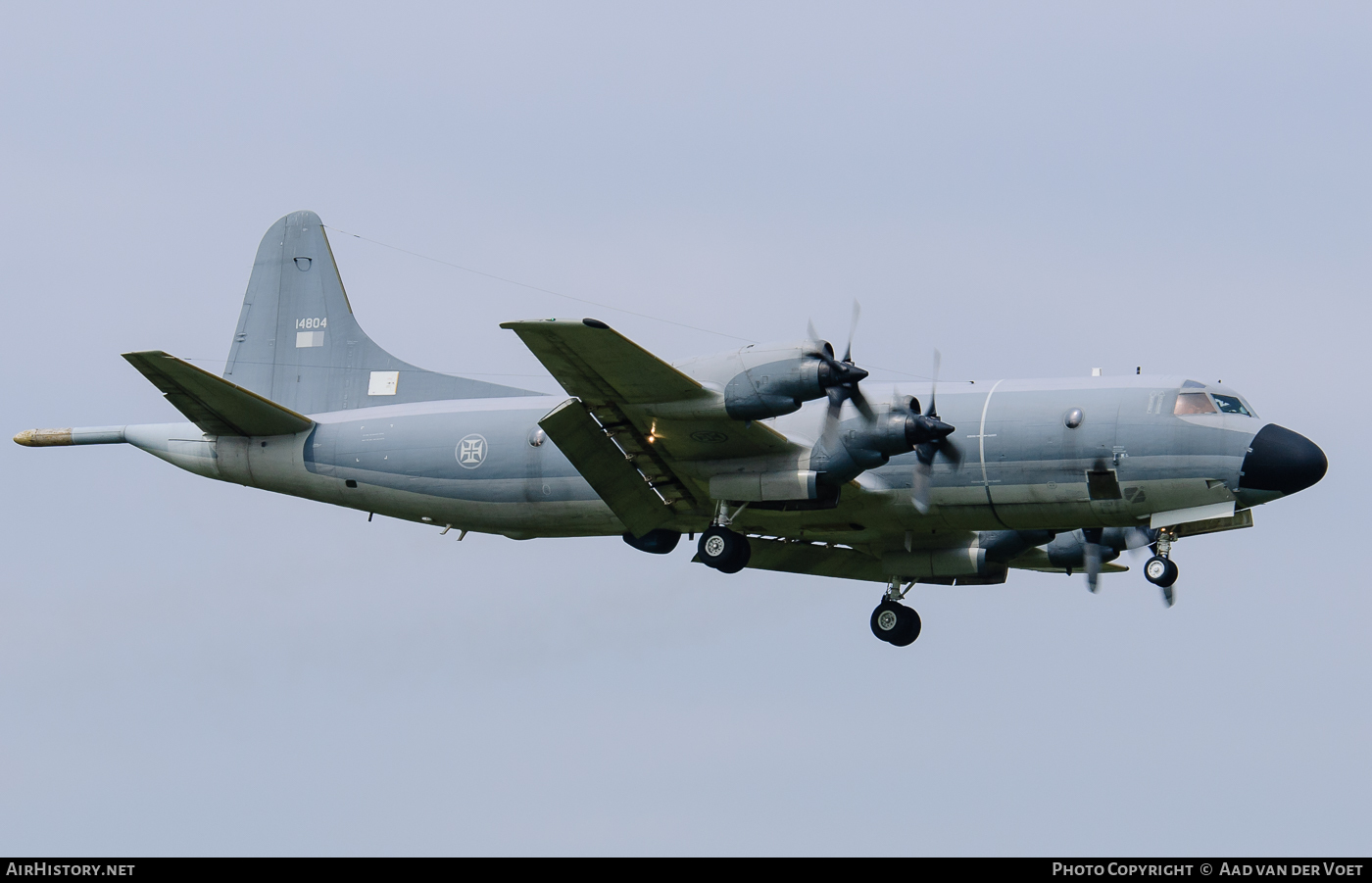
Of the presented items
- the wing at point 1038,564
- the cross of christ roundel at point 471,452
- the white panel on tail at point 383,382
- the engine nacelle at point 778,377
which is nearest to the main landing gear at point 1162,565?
the wing at point 1038,564

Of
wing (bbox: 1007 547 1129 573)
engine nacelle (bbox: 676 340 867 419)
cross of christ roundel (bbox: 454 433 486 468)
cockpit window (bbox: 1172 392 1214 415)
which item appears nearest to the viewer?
engine nacelle (bbox: 676 340 867 419)

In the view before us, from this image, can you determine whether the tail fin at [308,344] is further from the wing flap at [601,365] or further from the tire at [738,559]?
the tire at [738,559]

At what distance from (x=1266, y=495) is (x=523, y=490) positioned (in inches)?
455

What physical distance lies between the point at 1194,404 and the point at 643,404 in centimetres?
820

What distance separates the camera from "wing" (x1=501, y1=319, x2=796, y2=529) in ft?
77.7

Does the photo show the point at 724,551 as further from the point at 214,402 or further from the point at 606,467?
the point at 214,402

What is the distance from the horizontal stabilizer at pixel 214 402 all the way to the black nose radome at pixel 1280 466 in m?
15.6

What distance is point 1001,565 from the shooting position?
28953 millimetres

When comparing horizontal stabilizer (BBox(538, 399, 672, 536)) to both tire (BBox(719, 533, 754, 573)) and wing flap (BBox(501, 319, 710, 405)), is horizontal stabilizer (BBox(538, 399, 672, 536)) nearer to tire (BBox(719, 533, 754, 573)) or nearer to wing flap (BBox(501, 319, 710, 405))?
wing flap (BBox(501, 319, 710, 405))

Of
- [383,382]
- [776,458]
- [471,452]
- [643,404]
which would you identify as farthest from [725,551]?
[383,382]

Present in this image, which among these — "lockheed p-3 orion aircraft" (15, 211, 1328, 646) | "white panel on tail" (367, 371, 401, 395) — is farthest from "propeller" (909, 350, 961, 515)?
"white panel on tail" (367, 371, 401, 395)

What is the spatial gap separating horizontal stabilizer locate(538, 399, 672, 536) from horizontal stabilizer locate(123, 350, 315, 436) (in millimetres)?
5943

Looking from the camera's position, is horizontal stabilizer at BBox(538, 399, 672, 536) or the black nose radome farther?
horizontal stabilizer at BBox(538, 399, 672, 536)
